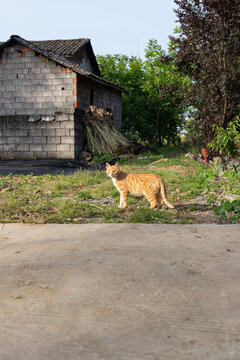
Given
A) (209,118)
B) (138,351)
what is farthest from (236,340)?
(209,118)

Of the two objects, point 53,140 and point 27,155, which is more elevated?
point 53,140

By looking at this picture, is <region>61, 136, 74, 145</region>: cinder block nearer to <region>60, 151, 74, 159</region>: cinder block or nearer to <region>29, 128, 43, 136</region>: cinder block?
<region>60, 151, 74, 159</region>: cinder block

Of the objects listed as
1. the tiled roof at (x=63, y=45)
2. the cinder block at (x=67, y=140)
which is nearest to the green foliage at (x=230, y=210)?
the cinder block at (x=67, y=140)

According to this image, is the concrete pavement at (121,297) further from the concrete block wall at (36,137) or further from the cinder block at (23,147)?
the cinder block at (23,147)

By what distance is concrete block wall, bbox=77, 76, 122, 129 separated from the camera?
14977mm

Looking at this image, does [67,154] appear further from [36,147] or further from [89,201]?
[89,201]

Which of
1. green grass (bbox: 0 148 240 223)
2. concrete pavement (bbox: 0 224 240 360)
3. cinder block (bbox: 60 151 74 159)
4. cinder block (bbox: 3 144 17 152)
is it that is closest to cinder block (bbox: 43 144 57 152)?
cinder block (bbox: 60 151 74 159)

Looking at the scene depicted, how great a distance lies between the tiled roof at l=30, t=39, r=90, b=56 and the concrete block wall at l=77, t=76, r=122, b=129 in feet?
7.45

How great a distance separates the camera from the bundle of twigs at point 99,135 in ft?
48.1

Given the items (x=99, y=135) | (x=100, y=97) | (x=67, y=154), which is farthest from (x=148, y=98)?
(x=67, y=154)

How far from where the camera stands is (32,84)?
48.5 ft

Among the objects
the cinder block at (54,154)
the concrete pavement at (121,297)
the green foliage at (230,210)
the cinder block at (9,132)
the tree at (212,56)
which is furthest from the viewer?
the cinder block at (9,132)

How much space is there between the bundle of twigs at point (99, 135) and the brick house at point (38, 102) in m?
0.39

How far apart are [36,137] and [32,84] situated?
7.65ft
